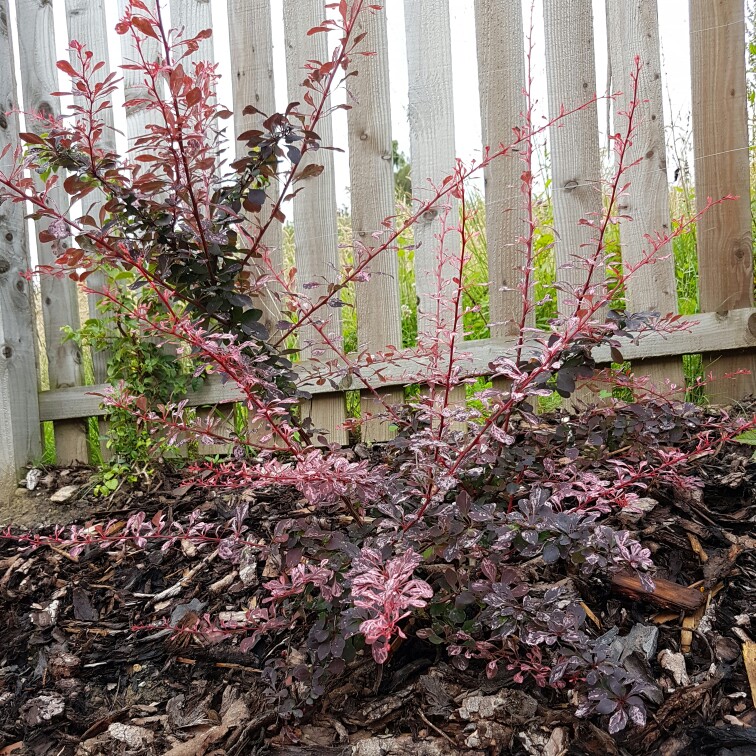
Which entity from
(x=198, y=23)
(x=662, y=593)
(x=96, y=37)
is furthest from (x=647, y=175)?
(x=96, y=37)

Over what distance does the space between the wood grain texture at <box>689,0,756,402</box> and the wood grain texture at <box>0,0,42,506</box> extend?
2735mm

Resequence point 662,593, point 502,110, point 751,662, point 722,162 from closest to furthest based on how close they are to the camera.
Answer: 1. point 751,662
2. point 662,593
3. point 722,162
4. point 502,110

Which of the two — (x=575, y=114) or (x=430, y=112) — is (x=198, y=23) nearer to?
(x=430, y=112)

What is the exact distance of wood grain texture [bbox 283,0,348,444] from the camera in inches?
110

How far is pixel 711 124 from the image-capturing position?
8.14ft

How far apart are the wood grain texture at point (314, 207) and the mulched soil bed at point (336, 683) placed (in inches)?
23.8

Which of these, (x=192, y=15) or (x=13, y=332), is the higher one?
(x=192, y=15)

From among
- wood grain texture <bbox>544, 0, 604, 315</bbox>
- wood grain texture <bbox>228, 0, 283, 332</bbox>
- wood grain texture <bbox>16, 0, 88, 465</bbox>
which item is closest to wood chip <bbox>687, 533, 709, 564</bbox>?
wood grain texture <bbox>544, 0, 604, 315</bbox>

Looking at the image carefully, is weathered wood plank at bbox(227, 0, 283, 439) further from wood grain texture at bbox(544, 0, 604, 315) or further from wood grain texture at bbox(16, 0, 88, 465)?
wood grain texture at bbox(544, 0, 604, 315)

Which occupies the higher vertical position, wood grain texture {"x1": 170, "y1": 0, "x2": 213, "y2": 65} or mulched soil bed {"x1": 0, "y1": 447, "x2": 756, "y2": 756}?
wood grain texture {"x1": 170, "y1": 0, "x2": 213, "y2": 65}

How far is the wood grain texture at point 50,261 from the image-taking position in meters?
3.02

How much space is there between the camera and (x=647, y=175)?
2.56 m

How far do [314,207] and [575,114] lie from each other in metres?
1.07

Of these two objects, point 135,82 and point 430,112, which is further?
point 135,82
